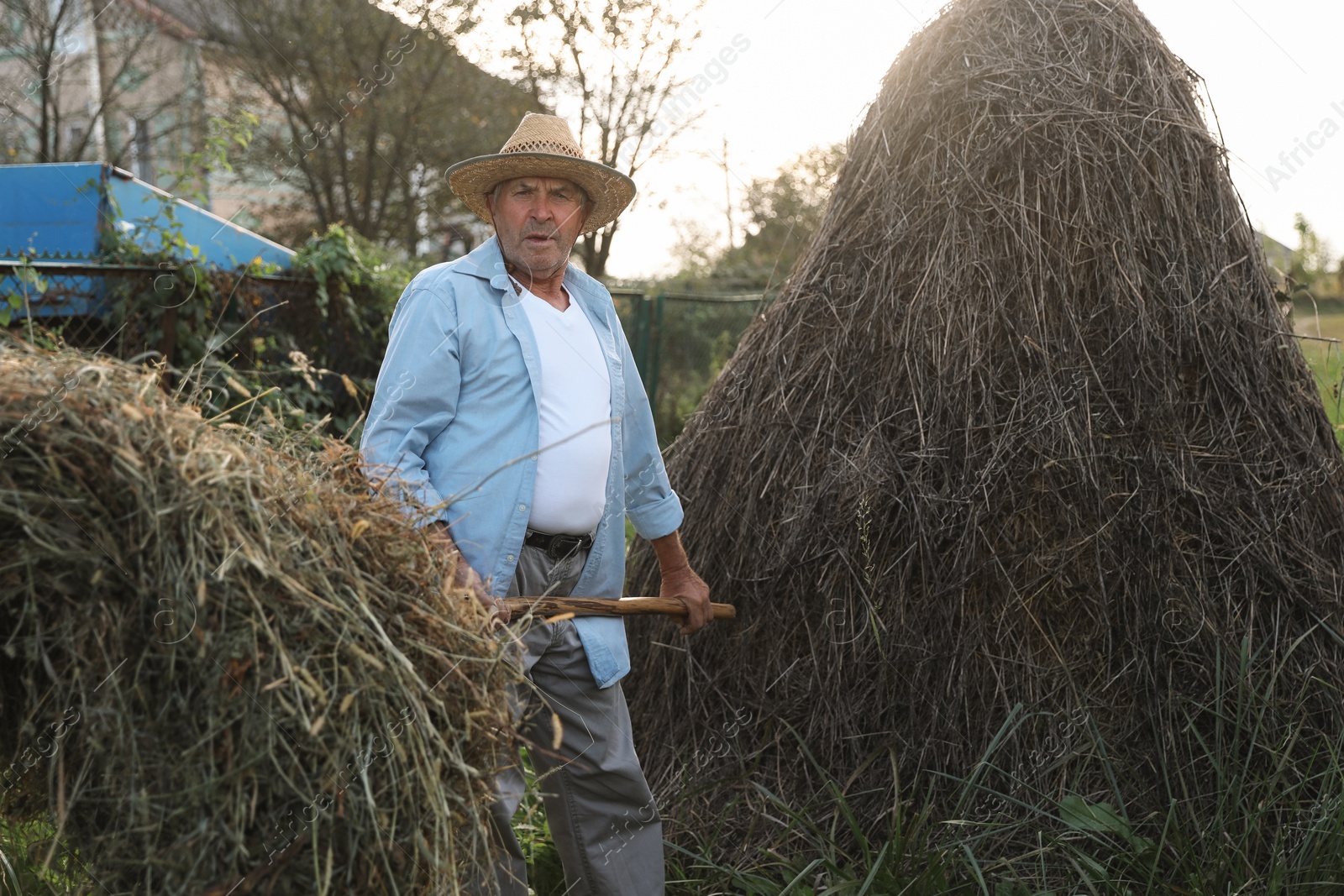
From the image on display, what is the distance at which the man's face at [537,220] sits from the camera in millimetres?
2816

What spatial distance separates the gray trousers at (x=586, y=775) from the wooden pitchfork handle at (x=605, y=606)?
0.33ft

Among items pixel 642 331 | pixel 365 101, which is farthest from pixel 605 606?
pixel 365 101

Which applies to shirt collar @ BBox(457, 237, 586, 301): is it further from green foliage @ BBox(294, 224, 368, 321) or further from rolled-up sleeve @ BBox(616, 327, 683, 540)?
green foliage @ BBox(294, 224, 368, 321)

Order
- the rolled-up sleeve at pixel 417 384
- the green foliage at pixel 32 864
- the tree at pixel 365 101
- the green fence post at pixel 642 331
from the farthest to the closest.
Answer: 1. the tree at pixel 365 101
2. the green fence post at pixel 642 331
3. the rolled-up sleeve at pixel 417 384
4. the green foliage at pixel 32 864

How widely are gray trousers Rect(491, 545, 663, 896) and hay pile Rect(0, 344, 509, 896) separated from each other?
3.53 feet

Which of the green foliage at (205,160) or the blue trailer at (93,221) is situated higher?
the green foliage at (205,160)

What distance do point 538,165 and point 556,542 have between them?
104 centimetres

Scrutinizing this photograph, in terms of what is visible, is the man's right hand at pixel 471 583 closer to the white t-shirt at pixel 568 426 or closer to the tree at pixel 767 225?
the white t-shirt at pixel 568 426

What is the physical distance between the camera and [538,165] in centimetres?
293

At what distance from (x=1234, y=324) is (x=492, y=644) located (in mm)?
2711

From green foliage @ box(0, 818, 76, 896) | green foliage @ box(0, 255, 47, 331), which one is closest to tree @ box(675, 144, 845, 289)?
green foliage @ box(0, 255, 47, 331)

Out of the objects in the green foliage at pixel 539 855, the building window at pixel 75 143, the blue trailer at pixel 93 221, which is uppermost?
the building window at pixel 75 143

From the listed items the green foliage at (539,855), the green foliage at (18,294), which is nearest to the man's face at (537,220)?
the green foliage at (539,855)

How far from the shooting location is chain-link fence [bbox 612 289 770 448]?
953 cm
